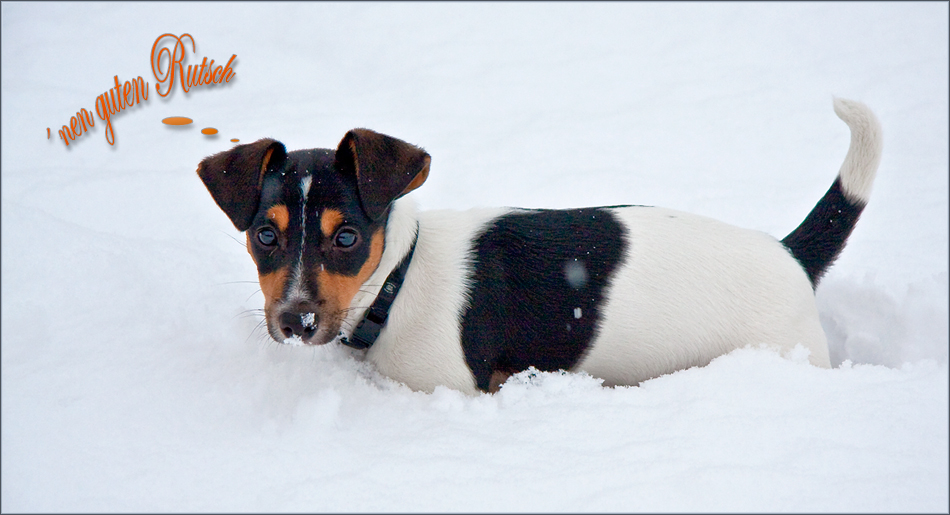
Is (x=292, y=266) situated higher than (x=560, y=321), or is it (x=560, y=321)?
(x=292, y=266)

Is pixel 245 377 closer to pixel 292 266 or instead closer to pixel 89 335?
pixel 292 266

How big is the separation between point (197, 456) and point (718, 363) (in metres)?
2.28

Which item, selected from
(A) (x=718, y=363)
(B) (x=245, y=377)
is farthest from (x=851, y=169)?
(B) (x=245, y=377)

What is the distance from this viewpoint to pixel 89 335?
10.3ft

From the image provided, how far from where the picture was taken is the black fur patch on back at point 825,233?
328 cm

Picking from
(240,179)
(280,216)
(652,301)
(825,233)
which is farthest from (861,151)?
(240,179)

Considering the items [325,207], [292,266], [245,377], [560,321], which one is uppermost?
[325,207]

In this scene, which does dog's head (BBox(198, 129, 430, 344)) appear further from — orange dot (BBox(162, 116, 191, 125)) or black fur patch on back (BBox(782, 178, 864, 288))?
orange dot (BBox(162, 116, 191, 125))

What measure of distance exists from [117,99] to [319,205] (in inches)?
178

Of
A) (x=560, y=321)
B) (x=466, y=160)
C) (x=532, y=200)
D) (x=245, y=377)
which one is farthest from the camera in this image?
(x=466, y=160)

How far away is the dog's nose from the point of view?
2543 millimetres

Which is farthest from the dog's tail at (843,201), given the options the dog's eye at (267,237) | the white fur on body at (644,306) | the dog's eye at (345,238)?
the dog's eye at (267,237)

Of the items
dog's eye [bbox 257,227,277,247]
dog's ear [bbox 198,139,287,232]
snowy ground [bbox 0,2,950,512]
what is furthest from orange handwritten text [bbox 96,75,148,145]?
dog's eye [bbox 257,227,277,247]

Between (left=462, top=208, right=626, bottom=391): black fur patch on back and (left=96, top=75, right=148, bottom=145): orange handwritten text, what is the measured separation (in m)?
4.57
